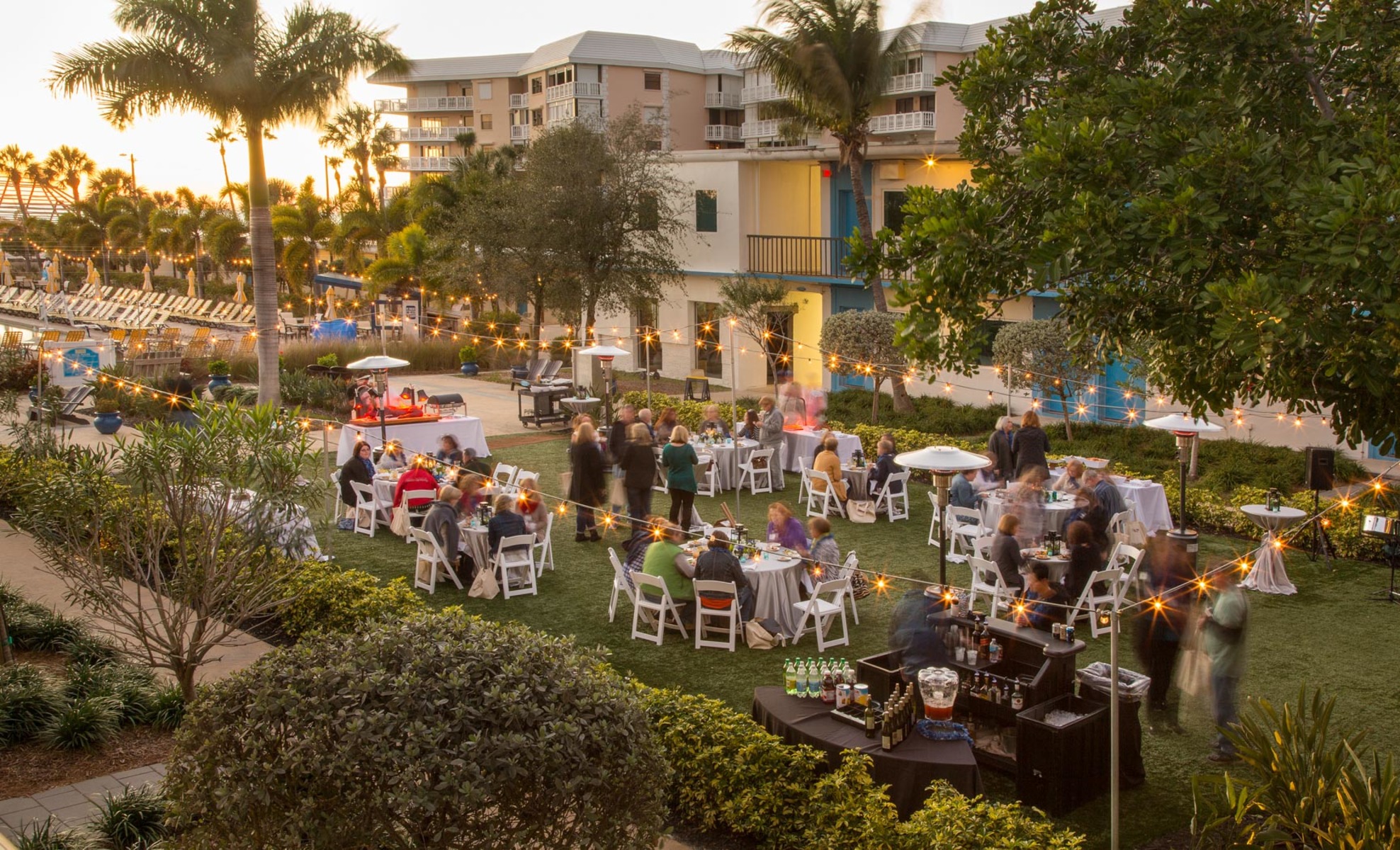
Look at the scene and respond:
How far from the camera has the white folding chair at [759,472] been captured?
15734mm

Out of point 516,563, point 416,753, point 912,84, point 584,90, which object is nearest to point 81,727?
point 516,563

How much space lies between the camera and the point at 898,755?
645cm

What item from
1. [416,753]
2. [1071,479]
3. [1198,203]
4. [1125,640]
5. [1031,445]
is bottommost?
[1125,640]

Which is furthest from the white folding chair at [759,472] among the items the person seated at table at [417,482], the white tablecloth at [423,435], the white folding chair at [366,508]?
the white folding chair at [366,508]

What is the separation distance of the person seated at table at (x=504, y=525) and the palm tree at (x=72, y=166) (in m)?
76.5

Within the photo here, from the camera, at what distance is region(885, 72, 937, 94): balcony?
43844 millimetres

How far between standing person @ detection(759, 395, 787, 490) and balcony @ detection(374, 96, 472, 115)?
52515 millimetres

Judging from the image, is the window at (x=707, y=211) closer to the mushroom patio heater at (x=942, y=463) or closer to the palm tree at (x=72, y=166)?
the mushroom patio heater at (x=942, y=463)

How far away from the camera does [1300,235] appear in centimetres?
441

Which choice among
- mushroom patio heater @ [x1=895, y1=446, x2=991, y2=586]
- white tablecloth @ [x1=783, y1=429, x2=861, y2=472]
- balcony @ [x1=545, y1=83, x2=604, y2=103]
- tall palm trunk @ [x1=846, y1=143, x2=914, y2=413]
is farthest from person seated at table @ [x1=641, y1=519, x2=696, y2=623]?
balcony @ [x1=545, y1=83, x2=604, y2=103]

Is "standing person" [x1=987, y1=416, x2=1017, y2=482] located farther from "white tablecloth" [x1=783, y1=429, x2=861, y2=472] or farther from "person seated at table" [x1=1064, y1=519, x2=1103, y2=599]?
"person seated at table" [x1=1064, y1=519, x2=1103, y2=599]

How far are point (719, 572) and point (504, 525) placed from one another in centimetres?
258

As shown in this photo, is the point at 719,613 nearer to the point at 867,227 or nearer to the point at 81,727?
the point at 81,727

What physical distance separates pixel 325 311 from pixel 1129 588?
40.2 meters
